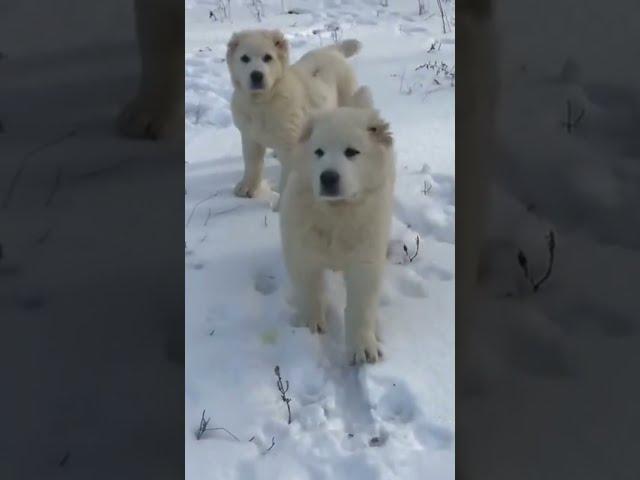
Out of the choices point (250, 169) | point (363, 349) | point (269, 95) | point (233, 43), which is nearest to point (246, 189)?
point (250, 169)

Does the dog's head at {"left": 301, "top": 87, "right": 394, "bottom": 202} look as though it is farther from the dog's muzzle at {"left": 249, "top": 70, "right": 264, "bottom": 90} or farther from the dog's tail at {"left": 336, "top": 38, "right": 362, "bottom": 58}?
the dog's tail at {"left": 336, "top": 38, "right": 362, "bottom": 58}

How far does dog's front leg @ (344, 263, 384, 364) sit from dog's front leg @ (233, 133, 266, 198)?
1.49 m

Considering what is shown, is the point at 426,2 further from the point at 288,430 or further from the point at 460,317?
the point at 460,317

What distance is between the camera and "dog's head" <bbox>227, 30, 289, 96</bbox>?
3869mm

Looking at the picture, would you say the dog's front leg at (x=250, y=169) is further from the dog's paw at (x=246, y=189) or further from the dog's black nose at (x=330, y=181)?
the dog's black nose at (x=330, y=181)

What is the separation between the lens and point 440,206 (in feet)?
12.6

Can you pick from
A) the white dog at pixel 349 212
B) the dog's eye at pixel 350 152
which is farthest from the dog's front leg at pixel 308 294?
the dog's eye at pixel 350 152

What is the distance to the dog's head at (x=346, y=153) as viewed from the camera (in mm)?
2604

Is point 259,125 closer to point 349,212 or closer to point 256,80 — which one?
point 256,80

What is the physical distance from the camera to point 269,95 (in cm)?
400

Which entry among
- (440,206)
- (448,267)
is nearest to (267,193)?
(440,206)

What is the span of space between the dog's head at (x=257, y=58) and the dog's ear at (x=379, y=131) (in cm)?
127
